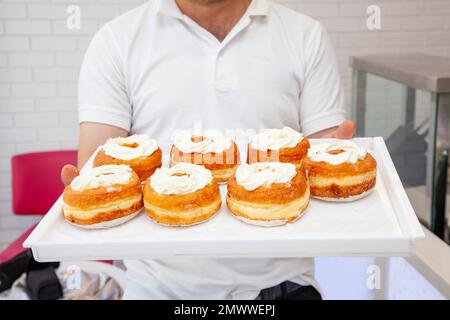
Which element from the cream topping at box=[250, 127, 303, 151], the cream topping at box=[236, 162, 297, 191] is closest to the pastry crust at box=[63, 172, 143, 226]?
the cream topping at box=[236, 162, 297, 191]

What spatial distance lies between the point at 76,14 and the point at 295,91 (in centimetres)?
214

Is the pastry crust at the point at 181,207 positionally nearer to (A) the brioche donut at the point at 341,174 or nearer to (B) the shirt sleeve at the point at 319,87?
(A) the brioche donut at the point at 341,174

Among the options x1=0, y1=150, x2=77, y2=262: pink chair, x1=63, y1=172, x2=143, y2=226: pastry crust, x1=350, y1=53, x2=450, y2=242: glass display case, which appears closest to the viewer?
x1=63, y1=172, x2=143, y2=226: pastry crust

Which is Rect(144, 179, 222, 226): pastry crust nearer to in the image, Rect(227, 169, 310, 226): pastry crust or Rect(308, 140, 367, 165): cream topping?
Rect(227, 169, 310, 226): pastry crust

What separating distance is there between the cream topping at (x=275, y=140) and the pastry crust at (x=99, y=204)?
37cm

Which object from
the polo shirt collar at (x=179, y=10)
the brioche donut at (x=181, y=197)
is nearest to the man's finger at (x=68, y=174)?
the brioche donut at (x=181, y=197)

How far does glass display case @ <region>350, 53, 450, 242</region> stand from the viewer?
1.85 metres

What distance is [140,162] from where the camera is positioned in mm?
1388

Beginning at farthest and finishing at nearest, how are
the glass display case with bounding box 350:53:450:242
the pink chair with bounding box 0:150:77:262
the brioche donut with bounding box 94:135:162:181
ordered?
the pink chair with bounding box 0:150:77:262
the glass display case with bounding box 350:53:450:242
the brioche donut with bounding box 94:135:162:181

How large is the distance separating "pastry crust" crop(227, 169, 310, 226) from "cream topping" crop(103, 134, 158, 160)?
29 cm

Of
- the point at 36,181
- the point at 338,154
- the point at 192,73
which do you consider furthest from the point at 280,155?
the point at 36,181

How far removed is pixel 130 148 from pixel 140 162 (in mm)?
54
